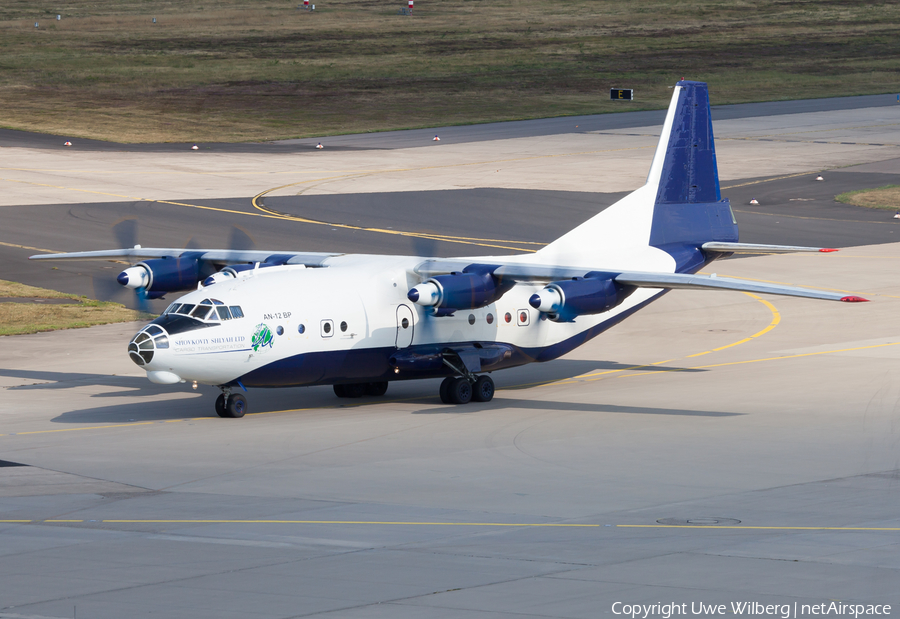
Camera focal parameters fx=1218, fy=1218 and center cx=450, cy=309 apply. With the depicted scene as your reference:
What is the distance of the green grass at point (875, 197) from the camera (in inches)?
2713

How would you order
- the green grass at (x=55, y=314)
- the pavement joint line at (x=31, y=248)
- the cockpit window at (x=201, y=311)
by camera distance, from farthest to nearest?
the pavement joint line at (x=31, y=248) < the green grass at (x=55, y=314) < the cockpit window at (x=201, y=311)

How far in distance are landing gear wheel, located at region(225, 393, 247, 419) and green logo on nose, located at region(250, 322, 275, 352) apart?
165 cm

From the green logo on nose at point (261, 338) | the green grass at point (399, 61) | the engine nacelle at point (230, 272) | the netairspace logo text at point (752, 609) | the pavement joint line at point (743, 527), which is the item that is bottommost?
the pavement joint line at point (743, 527)

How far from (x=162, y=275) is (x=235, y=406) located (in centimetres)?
600

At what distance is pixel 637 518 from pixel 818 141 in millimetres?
75443

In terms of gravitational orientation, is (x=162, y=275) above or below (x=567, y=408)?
above

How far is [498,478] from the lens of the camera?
913 inches

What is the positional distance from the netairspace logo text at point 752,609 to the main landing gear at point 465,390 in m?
16.9

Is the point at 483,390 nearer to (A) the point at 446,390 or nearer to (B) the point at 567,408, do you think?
(A) the point at 446,390

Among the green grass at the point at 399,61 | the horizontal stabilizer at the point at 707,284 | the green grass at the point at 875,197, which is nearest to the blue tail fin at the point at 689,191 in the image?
the horizontal stabilizer at the point at 707,284

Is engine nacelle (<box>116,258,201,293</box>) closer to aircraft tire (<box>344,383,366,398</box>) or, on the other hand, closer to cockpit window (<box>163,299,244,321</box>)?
cockpit window (<box>163,299,244,321</box>)

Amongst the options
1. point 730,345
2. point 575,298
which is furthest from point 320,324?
point 730,345

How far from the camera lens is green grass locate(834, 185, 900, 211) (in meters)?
68.9

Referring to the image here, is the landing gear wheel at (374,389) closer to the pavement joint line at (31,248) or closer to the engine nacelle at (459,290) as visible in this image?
the engine nacelle at (459,290)
